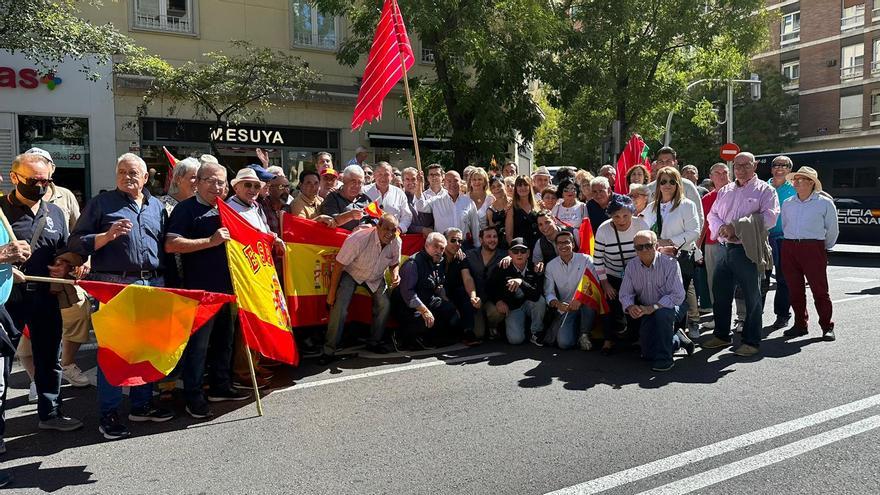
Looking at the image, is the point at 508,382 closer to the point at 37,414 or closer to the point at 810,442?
the point at 810,442

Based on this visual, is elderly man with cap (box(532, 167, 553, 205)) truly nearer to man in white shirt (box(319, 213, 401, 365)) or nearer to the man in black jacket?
the man in black jacket

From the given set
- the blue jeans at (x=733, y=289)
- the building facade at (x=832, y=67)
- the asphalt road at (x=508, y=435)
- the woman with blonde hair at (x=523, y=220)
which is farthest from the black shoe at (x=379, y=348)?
the building facade at (x=832, y=67)

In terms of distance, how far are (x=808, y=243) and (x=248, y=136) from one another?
14409mm

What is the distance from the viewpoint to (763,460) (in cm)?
394

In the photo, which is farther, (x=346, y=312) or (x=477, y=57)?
(x=477, y=57)

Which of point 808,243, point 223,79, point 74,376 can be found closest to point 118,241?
point 74,376

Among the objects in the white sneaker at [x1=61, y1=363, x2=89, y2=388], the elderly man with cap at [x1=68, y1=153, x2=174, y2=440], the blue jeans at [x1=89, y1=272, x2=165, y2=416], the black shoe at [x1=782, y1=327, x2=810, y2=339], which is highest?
the elderly man with cap at [x1=68, y1=153, x2=174, y2=440]

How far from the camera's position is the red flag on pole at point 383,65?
28.9 ft

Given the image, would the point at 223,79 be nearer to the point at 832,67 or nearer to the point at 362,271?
the point at 362,271

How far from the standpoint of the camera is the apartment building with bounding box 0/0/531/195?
15.5 metres

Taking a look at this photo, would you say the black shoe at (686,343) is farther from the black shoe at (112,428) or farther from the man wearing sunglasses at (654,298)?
the black shoe at (112,428)

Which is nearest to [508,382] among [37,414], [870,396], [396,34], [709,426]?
[709,426]

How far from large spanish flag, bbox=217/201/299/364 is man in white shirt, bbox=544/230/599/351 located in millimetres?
2948

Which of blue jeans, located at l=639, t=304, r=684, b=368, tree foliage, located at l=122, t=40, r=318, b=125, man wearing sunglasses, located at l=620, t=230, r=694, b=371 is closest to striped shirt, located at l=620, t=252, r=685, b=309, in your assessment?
man wearing sunglasses, located at l=620, t=230, r=694, b=371
